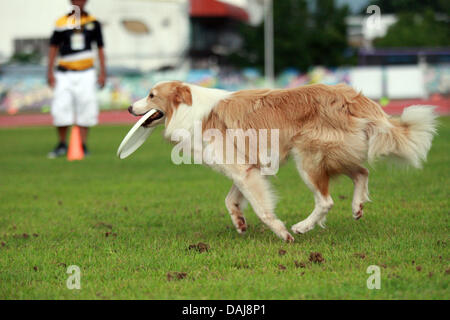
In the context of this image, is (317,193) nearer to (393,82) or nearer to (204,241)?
(204,241)

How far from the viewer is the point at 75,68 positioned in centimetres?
1216

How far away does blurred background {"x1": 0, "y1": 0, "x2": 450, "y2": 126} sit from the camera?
36.2 m

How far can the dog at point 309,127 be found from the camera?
17.9ft

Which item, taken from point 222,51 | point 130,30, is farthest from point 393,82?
point 130,30

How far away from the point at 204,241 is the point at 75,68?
7.38m

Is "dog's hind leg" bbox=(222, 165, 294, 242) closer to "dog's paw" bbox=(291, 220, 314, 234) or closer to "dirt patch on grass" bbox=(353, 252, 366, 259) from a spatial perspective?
"dog's paw" bbox=(291, 220, 314, 234)

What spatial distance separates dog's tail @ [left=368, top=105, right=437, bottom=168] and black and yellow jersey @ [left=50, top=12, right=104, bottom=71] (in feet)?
25.9

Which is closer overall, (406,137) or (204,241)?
(406,137)

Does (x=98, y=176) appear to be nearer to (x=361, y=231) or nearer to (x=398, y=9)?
(x=361, y=231)

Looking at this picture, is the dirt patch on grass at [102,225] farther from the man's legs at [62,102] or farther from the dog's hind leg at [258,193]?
the man's legs at [62,102]

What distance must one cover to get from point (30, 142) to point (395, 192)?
12.2 m

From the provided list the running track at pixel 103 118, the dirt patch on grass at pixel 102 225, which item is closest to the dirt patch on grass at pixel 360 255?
the dirt patch on grass at pixel 102 225

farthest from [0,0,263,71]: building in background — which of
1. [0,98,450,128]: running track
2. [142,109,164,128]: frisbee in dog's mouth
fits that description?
[142,109,164,128]: frisbee in dog's mouth

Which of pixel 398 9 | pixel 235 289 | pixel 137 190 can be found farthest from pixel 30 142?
pixel 398 9
